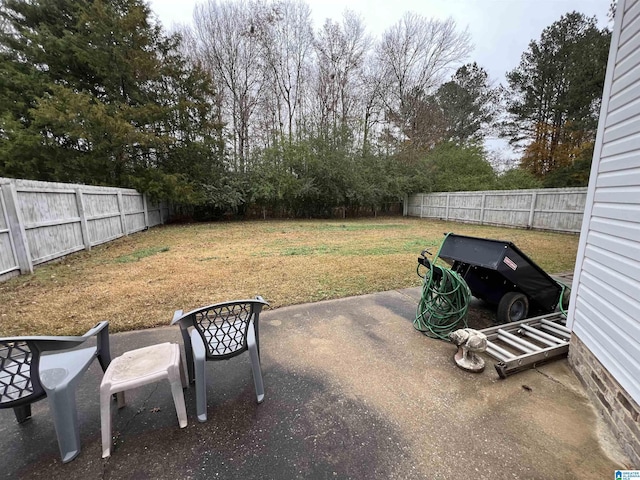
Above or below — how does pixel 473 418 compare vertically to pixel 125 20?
below

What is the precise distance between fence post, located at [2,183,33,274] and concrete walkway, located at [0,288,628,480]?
3857mm

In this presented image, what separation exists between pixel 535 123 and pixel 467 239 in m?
17.4

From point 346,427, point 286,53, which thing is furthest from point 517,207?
point 286,53

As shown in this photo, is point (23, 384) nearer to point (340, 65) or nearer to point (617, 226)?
point (617, 226)

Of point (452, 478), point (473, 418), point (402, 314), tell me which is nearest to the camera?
point (452, 478)

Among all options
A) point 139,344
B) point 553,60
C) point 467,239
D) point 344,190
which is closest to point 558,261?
point 467,239

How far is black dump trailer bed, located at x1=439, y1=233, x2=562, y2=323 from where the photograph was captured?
8.52ft

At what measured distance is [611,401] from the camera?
166cm

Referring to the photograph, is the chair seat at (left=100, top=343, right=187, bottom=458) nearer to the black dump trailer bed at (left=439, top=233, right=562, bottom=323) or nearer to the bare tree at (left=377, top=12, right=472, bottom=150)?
the black dump trailer bed at (left=439, top=233, right=562, bottom=323)

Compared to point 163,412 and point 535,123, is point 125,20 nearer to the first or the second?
point 163,412

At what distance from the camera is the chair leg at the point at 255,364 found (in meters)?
1.75

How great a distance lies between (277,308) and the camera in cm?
330

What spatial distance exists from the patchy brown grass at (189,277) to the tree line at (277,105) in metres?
5.12

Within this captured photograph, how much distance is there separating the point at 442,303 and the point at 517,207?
35.7 feet
